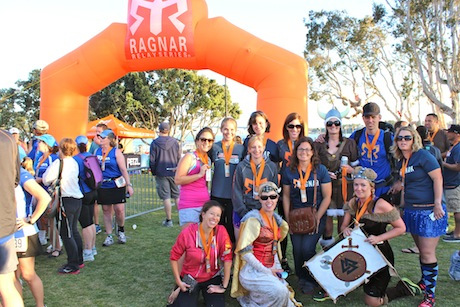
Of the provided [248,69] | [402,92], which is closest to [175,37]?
[248,69]

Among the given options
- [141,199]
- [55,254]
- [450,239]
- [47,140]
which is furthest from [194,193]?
[141,199]

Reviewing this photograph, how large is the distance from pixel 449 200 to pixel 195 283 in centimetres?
418

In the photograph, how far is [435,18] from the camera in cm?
1741

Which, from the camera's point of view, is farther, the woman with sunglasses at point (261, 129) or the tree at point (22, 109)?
the tree at point (22, 109)

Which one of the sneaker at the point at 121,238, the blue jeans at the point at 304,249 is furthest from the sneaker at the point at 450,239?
the sneaker at the point at 121,238

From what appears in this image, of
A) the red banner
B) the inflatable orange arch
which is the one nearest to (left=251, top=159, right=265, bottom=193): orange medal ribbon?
the inflatable orange arch

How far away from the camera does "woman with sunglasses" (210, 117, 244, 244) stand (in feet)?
12.3

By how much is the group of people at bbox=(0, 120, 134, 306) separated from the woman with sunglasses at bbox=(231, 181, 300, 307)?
166 cm

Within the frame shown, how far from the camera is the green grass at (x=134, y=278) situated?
11.6 feet

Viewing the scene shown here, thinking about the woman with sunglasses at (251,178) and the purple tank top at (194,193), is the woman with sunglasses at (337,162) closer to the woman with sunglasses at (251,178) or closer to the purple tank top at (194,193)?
the woman with sunglasses at (251,178)

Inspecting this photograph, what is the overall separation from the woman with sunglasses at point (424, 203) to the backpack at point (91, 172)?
11.4ft

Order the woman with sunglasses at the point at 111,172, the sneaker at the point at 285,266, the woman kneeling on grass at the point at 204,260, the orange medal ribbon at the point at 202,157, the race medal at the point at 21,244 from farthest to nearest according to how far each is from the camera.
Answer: the woman with sunglasses at the point at 111,172, the sneaker at the point at 285,266, the orange medal ribbon at the point at 202,157, the woman kneeling on grass at the point at 204,260, the race medal at the point at 21,244

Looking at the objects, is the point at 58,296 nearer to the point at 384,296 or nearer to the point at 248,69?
the point at 384,296

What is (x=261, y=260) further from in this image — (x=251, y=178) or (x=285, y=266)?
(x=285, y=266)
